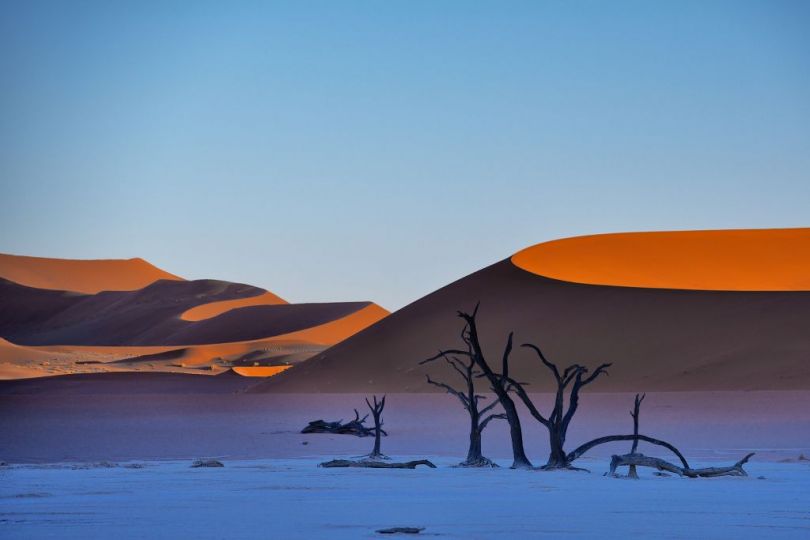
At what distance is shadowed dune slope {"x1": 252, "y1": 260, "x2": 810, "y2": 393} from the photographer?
4294cm

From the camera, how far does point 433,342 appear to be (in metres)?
52.7

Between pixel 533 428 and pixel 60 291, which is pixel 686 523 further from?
pixel 60 291

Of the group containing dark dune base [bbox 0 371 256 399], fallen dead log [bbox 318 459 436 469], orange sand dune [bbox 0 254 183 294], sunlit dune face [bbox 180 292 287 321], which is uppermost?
orange sand dune [bbox 0 254 183 294]

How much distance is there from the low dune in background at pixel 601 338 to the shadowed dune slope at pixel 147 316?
53.4 m

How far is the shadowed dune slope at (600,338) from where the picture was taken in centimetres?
4294

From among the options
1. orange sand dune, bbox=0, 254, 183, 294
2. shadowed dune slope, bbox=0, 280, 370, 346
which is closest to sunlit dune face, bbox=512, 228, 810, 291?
shadowed dune slope, bbox=0, 280, 370, 346

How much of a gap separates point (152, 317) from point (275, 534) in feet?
381

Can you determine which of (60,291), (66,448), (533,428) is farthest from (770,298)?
(60,291)

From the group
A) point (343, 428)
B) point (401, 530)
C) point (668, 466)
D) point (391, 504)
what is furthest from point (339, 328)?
point (401, 530)

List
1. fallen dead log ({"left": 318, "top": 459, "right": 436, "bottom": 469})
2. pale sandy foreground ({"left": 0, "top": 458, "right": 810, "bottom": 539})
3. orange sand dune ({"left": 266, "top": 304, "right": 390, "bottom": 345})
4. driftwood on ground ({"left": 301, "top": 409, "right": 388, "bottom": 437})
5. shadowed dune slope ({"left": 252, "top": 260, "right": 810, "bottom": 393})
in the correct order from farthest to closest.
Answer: orange sand dune ({"left": 266, "top": 304, "right": 390, "bottom": 345}) → shadowed dune slope ({"left": 252, "top": 260, "right": 810, "bottom": 393}) → driftwood on ground ({"left": 301, "top": 409, "right": 388, "bottom": 437}) → fallen dead log ({"left": 318, "top": 459, "right": 436, "bottom": 469}) → pale sandy foreground ({"left": 0, "top": 458, "right": 810, "bottom": 539})

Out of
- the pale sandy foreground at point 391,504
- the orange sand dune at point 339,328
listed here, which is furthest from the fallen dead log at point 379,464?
the orange sand dune at point 339,328

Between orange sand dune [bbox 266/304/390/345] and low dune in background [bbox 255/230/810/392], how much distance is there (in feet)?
147

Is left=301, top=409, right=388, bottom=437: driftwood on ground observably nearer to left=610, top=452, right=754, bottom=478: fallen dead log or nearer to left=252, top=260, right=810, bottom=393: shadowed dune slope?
left=610, top=452, right=754, bottom=478: fallen dead log

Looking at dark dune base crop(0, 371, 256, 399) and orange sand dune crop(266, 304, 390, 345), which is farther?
orange sand dune crop(266, 304, 390, 345)
